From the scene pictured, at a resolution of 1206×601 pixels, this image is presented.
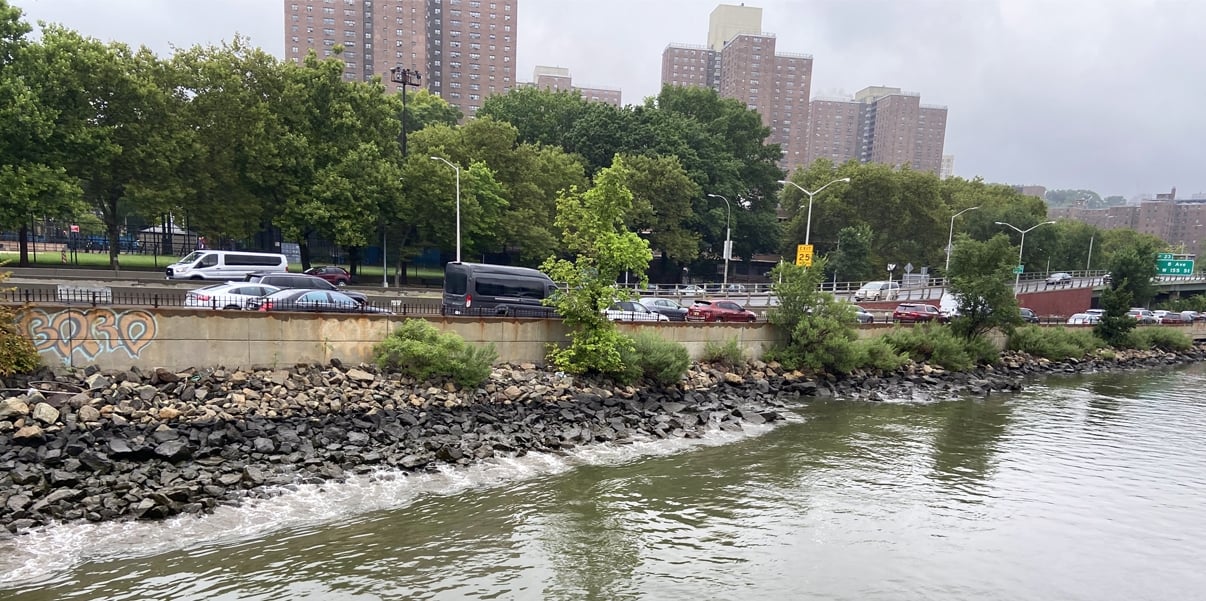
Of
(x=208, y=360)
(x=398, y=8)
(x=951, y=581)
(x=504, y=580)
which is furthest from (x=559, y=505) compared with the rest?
(x=398, y=8)

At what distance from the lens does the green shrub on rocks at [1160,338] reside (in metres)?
47.8

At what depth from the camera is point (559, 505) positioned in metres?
15.1

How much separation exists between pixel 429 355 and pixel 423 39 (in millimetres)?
114700

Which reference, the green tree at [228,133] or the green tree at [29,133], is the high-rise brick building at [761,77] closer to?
the green tree at [228,133]

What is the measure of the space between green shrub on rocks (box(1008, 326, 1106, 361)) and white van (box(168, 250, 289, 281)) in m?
44.8

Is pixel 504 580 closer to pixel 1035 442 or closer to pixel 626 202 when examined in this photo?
pixel 626 202

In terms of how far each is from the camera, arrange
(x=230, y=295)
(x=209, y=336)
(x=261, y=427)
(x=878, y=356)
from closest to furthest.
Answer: (x=261, y=427) → (x=209, y=336) → (x=230, y=295) → (x=878, y=356)

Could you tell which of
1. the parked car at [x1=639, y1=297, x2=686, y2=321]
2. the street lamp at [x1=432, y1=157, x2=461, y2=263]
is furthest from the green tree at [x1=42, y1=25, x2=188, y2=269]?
the parked car at [x1=639, y1=297, x2=686, y2=321]

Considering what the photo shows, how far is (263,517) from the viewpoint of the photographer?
13.3 meters

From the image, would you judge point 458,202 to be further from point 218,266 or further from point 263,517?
point 263,517

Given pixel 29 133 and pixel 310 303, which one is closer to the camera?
pixel 310 303

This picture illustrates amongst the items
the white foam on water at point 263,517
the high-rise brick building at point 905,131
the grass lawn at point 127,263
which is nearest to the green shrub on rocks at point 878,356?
the white foam on water at point 263,517

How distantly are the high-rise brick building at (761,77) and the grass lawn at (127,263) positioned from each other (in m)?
110

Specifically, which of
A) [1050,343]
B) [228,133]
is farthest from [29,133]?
[1050,343]
